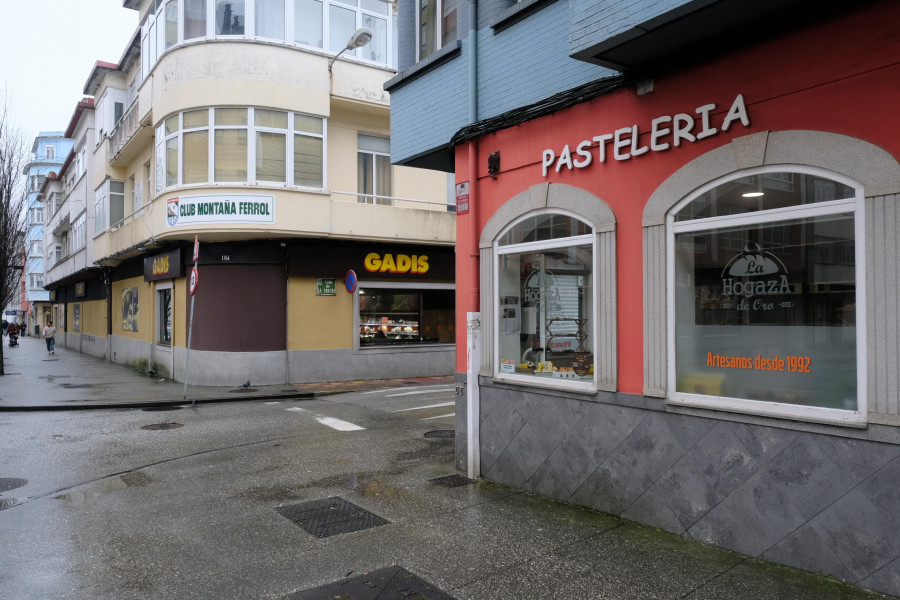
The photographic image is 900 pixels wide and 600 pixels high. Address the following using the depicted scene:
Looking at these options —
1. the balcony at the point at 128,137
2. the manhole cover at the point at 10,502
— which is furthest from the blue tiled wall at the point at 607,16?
the balcony at the point at 128,137

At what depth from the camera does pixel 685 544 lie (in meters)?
4.93

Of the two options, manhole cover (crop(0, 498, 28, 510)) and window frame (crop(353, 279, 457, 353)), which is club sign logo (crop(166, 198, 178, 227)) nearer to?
window frame (crop(353, 279, 457, 353))

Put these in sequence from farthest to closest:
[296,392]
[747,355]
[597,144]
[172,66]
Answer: [172,66]
[296,392]
[597,144]
[747,355]

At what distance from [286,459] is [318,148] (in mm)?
9927

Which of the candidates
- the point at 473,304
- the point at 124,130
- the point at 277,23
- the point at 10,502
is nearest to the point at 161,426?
the point at 10,502

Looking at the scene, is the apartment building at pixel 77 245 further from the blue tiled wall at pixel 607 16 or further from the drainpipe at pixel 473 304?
the blue tiled wall at pixel 607 16

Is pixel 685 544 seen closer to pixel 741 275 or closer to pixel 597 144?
pixel 741 275

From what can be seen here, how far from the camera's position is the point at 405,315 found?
18672 millimetres

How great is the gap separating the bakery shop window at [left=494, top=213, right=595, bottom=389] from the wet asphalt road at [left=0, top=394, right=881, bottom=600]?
1368 millimetres

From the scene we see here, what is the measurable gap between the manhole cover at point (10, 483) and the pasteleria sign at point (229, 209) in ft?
28.4

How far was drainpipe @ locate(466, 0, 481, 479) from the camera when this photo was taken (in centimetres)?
711

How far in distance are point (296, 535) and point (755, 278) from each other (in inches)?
173

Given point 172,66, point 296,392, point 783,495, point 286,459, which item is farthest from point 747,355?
point 172,66

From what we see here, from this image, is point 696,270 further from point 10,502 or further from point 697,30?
point 10,502
